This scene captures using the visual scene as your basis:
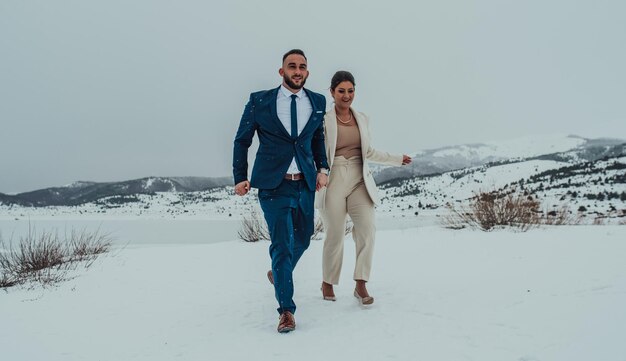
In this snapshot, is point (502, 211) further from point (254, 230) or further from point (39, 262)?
point (39, 262)

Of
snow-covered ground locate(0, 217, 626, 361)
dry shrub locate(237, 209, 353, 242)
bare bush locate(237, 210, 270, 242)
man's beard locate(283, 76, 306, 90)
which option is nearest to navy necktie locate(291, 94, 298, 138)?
man's beard locate(283, 76, 306, 90)

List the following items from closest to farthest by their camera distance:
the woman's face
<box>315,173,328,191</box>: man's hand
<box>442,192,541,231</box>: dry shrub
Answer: <box>315,173,328,191</box>: man's hand, the woman's face, <box>442,192,541,231</box>: dry shrub

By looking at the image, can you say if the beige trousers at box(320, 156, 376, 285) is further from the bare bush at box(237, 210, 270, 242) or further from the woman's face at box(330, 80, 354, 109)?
the bare bush at box(237, 210, 270, 242)

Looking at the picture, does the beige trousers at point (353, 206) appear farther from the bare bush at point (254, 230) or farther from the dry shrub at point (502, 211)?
the bare bush at point (254, 230)

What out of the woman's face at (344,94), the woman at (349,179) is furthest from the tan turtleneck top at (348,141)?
the woman's face at (344,94)

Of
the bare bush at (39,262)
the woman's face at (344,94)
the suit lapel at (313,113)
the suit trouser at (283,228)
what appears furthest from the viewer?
the bare bush at (39,262)

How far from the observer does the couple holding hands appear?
3.05 metres

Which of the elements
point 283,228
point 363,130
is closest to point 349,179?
point 363,130

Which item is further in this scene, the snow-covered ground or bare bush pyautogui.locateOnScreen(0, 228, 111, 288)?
bare bush pyautogui.locateOnScreen(0, 228, 111, 288)

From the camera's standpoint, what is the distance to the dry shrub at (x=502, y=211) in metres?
8.60

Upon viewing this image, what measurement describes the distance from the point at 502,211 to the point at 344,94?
270 inches

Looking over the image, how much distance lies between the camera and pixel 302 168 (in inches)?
121

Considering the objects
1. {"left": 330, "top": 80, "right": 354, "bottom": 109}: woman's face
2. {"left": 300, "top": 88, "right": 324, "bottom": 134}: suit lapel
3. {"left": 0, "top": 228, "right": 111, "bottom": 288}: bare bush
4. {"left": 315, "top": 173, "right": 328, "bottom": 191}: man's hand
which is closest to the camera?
{"left": 300, "top": 88, "right": 324, "bottom": 134}: suit lapel

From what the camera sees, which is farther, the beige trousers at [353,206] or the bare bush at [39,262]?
the bare bush at [39,262]
